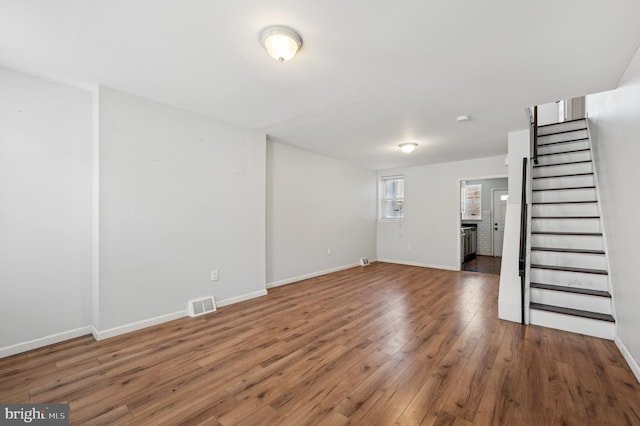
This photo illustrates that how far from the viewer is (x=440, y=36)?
193cm

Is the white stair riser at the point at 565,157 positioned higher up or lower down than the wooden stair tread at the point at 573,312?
higher up

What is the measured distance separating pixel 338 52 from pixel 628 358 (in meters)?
3.42

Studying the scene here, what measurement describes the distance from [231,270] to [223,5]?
3007 mm

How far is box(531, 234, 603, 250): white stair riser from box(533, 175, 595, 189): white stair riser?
0.90m

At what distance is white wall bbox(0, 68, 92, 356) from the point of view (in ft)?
7.75

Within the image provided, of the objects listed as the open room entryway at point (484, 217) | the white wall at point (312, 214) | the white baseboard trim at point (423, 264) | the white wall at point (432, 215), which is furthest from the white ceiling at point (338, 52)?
the open room entryway at point (484, 217)

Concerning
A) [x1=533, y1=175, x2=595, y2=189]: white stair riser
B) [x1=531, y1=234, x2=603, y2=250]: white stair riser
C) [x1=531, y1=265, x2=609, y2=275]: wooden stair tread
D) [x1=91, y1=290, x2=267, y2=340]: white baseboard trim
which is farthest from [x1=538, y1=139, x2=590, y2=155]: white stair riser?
[x1=91, y1=290, x2=267, y2=340]: white baseboard trim

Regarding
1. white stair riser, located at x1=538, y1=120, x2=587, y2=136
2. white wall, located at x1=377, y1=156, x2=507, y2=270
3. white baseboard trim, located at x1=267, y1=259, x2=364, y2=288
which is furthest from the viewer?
white wall, located at x1=377, y1=156, x2=507, y2=270

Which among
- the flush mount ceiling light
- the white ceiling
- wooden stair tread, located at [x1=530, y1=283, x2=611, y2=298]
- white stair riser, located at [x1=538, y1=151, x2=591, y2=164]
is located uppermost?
the white ceiling

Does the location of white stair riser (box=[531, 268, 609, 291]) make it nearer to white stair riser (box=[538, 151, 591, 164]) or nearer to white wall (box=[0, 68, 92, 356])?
white stair riser (box=[538, 151, 591, 164])

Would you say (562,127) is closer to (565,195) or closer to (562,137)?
(562,137)

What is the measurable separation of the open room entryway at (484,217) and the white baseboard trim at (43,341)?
780cm

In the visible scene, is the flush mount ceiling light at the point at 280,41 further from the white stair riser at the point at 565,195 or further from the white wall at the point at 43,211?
the white stair riser at the point at 565,195

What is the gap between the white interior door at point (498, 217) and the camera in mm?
7777
